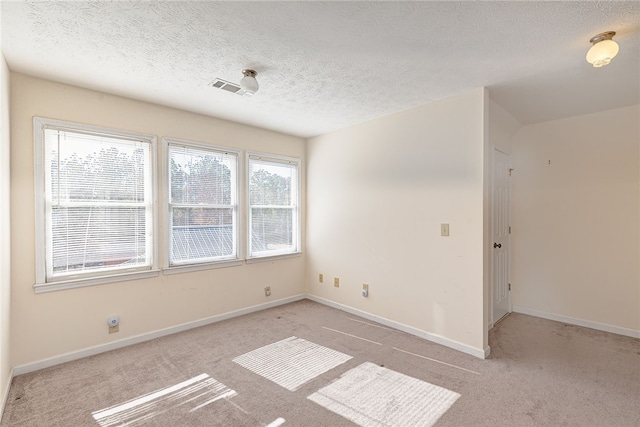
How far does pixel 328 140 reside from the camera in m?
4.25

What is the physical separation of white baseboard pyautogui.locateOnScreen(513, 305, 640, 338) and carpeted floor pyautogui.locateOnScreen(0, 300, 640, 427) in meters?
0.14

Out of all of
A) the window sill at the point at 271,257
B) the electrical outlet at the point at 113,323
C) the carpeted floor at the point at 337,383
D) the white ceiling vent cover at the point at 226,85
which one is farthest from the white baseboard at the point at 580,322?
the electrical outlet at the point at 113,323

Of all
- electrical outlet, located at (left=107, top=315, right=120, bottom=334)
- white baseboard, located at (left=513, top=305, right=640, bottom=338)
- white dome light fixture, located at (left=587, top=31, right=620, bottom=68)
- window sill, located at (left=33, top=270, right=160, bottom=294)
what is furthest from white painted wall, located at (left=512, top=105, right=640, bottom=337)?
electrical outlet, located at (left=107, top=315, right=120, bottom=334)

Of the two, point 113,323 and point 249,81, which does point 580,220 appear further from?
point 113,323

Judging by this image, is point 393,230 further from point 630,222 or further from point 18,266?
point 18,266

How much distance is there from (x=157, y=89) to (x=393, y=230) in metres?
2.87

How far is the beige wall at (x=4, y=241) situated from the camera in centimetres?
203

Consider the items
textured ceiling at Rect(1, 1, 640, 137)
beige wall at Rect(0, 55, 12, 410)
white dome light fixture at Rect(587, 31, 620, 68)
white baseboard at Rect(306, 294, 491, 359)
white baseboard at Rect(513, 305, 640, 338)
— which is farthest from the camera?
white baseboard at Rect(513, 305, 640, 338)

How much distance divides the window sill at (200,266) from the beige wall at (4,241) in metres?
1.19

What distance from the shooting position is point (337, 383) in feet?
7.55

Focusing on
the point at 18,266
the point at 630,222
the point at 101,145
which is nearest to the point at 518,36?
the point at 630,222

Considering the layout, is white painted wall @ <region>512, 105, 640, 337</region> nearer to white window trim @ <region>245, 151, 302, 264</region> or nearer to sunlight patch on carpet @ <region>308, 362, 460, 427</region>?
sunlight patch on carpet @ <region>308, 362, 460, 427</region>

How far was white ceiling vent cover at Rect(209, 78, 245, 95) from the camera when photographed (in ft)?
8.45

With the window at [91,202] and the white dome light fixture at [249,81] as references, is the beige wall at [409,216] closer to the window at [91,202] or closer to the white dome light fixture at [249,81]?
the white dome light fixture at [249,81]
